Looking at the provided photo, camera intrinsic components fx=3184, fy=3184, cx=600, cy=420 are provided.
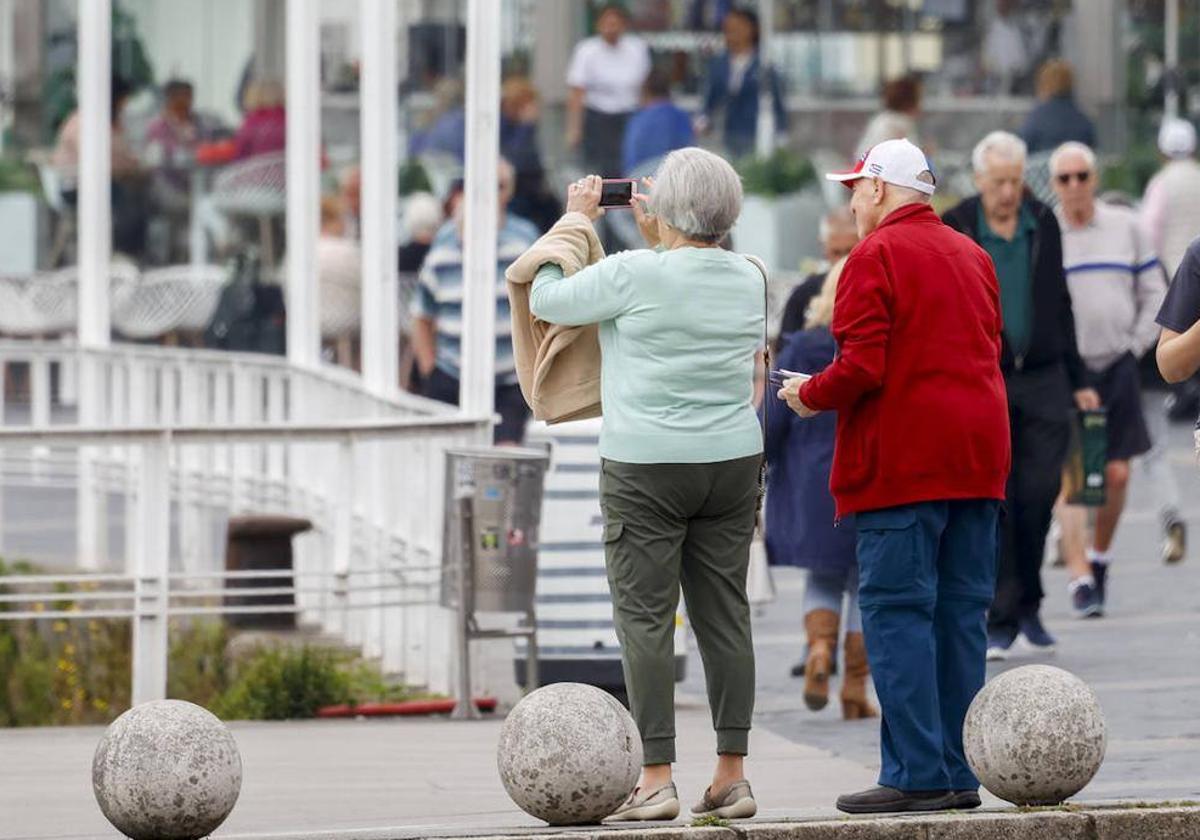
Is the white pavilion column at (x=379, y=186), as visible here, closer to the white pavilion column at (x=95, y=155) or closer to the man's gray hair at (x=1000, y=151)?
the man's gray hair at (x=1000, y=151)

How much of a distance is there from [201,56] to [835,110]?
5.25 m

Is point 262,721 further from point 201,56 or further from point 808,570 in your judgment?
point 201,56

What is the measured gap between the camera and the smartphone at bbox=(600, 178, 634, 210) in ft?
27.2

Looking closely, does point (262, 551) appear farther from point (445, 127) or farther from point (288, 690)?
point (445, 127)

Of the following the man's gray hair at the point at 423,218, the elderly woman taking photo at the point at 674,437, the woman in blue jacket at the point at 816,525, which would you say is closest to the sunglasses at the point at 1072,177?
the woman in blue jacket at the point at 816,525

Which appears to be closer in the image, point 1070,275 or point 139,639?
point 139,639

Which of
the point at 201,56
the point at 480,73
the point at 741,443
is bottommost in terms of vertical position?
the point at 741,443

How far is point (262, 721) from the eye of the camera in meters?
12.0

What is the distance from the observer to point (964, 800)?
8.32 meters

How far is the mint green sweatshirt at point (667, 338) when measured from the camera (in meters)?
8.09

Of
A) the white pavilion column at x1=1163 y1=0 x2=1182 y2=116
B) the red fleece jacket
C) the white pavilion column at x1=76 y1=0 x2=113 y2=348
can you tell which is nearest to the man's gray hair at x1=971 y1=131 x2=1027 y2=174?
the red fleece jacket

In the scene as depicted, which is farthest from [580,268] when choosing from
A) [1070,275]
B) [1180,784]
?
[1070,275]

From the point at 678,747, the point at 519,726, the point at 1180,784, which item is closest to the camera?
the point at 519,726

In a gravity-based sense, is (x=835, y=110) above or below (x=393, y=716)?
above
